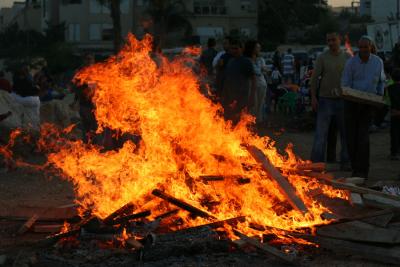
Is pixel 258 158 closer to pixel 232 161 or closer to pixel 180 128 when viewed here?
pixel 232 161

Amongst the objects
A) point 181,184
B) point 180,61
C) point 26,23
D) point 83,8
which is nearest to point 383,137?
point 180,61

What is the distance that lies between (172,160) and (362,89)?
3481 mm

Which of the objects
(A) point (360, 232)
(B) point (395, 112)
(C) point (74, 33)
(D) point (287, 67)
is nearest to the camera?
(A) point (360, 232)

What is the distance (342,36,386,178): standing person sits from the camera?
946 cm

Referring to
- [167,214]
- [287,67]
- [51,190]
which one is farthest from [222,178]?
[287,67]

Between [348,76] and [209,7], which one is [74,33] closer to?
[209,7]

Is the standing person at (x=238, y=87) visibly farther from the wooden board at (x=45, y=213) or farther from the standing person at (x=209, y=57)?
the standing person at (x=209, y=57)

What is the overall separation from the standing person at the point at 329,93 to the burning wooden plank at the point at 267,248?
459cm

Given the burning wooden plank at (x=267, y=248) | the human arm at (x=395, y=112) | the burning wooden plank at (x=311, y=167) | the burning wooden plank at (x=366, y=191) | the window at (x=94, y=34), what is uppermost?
the window at (x=94, y=34)

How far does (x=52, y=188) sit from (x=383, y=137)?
8.59 metres

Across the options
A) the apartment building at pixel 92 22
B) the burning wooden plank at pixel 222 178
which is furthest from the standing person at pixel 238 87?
the apartment building at pixel 92 22

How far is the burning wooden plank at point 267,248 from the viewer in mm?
5898

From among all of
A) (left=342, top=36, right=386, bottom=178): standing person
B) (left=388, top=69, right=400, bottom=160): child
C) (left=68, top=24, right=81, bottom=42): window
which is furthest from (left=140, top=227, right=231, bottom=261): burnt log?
(left=68, top=24, right=81, bottom=42): window

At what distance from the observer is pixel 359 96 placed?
9031mm
